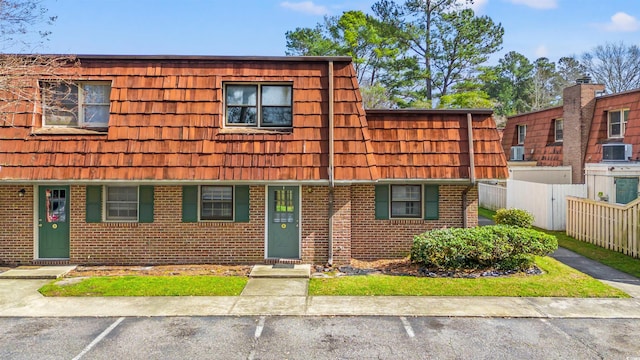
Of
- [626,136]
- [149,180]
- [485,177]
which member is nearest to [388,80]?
[626,136]

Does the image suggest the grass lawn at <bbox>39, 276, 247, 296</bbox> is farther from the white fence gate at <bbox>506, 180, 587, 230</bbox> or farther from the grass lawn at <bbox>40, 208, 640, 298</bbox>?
the white fence gate at <bbox>506, 180, 587, 230</bbox>

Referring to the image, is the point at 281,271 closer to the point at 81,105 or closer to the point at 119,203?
the point at 119,203

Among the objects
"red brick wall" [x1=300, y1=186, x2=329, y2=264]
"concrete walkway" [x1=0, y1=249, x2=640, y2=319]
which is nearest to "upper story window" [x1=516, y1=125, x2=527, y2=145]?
"concrete walkway" [x1=0, y1=249, x2=640, y2=319]

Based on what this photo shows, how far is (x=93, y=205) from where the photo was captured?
1164cm

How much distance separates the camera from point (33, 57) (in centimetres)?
1171

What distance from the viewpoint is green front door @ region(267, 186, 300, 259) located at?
465 inches

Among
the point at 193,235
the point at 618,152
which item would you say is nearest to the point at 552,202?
the point at 618,152

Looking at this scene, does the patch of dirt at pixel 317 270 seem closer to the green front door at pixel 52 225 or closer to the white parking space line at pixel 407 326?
the green front door at pixel 52 225

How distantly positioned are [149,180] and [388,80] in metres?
23.5

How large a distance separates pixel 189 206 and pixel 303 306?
4640 millimetres

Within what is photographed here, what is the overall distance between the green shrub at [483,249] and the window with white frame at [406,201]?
1.81 m

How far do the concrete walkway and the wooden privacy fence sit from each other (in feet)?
12.5

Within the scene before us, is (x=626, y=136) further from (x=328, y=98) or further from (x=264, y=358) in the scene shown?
(x=264, y=358)

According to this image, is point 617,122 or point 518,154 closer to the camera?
point 617,122
